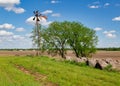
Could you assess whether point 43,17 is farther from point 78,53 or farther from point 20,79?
point 20,79

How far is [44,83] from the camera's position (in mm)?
23031

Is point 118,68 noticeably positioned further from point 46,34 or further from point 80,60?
point 46,34

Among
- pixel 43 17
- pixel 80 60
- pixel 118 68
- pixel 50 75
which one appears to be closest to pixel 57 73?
pixel 50 75

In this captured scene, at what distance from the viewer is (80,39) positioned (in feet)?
256

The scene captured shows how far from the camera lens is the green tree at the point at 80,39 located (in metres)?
78.6

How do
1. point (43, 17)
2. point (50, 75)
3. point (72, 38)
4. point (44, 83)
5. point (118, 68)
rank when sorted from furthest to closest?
point (72, 38)
point (43, 17)
point (118, 68)
point (50, 75)
point (44, 83)

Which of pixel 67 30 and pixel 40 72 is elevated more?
pixel 67 30

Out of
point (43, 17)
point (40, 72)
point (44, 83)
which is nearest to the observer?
point (44, 83)

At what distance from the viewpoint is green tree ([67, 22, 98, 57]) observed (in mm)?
78625

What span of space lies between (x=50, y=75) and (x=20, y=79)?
3.07 meters

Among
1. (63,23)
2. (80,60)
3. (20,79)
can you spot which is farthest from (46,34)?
(20,79)

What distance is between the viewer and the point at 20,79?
24.4 m

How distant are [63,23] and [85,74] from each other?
178 feet

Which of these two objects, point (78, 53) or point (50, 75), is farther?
point (78, 53)
